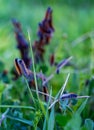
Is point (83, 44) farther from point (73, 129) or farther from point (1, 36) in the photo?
point (73, 129)

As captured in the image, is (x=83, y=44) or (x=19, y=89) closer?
(x=19, y=89)

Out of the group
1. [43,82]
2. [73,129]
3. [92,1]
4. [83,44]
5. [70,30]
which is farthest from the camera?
[92,1]

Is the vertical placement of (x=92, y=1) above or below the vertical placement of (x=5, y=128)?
above

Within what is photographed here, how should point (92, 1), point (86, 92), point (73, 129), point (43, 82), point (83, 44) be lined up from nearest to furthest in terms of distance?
point (73, 129) < point (43, 82) < point (86, 92) < point (83, 44) < point (92, 1)

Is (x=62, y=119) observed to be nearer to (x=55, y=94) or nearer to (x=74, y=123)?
(x=74, y=123)

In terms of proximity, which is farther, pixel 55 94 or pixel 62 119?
pixel 55 94

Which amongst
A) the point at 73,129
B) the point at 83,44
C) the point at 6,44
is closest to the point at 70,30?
the point at 83,44

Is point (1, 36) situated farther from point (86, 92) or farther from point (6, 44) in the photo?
point (86, 92)

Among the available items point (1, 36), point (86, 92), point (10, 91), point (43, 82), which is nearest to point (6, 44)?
point (1, 36)

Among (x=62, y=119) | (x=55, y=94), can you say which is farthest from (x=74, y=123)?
(x=55, y=94)

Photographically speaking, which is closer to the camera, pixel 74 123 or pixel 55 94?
pixel 74 123
